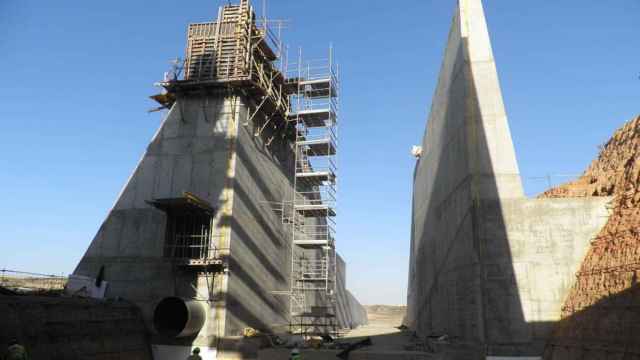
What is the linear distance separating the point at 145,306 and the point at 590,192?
22574 mm

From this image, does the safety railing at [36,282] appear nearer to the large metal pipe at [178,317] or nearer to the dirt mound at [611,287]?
the large metal pipe at [178,317]

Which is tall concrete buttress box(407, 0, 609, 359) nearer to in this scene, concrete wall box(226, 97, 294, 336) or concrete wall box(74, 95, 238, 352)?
concrete wall box(226, 97, 294, 336)

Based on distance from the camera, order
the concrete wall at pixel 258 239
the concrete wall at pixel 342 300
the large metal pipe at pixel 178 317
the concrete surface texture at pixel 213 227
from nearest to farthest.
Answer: the large metal pipe at pixel 178 317
the concrete surface texture at pixel 213 227
the concrete wall at pixel 258 239
the concrete wall at pixel 342 300

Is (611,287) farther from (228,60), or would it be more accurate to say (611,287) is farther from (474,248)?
(228,60)

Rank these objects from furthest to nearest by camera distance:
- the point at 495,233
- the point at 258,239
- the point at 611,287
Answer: the point at 258,239
the point at 495,233
the point at 611,287

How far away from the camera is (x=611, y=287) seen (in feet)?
55.8

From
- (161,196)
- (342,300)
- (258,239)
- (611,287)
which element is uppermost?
(161,196)

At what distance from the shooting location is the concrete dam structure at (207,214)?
23.5 metres

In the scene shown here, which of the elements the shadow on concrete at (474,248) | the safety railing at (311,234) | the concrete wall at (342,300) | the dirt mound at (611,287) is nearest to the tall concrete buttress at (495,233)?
the shadow on concrete at (474,248)

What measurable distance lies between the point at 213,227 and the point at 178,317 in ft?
15.3

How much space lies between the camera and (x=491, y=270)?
65.8 feet

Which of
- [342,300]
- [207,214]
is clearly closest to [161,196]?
[207,214]

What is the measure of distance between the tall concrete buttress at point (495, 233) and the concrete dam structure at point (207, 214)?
1019 centimetres

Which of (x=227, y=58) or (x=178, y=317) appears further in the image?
(x=227, y=58)
